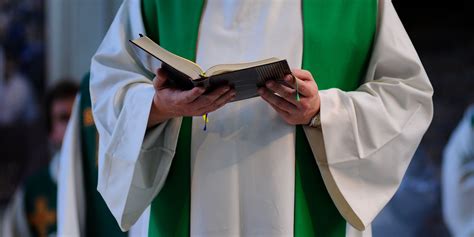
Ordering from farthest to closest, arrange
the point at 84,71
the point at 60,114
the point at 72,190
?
the point at 84,71 → the point at 60,114 → the point at 72,190

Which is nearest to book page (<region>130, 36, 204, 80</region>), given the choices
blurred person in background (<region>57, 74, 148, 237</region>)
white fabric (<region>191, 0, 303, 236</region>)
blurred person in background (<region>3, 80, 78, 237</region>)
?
white fabric (<region>191, 0, 303, 236</region>)

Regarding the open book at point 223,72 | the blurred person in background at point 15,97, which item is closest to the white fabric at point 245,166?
the open book at point 223,72

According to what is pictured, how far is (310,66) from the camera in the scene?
2.46 metres

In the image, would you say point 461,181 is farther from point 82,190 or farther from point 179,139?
point 179,139

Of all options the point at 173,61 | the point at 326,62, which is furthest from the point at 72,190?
the point at 173,61

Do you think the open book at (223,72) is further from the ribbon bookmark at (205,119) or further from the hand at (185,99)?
the ribbon bookmark at (205,119)

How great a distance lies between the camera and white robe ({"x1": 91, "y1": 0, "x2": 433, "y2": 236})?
7.73 feet

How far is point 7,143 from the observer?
6.43 m

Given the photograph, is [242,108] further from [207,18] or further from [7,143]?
[7,143]

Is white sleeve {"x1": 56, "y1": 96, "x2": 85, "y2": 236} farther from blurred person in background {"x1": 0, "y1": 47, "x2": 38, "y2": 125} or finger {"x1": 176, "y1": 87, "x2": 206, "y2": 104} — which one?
blurred person in background {"x1": 0, "y1": 47, "x2": 38, "y2": 125}

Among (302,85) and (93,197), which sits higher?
(302,85)

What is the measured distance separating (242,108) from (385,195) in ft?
1.60

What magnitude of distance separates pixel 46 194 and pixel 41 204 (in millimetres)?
69

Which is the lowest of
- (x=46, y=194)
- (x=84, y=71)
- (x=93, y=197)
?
(x=46, y=194)
